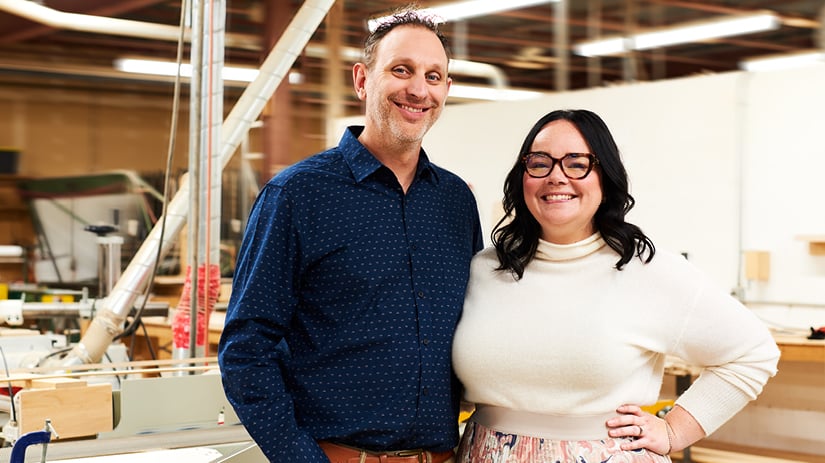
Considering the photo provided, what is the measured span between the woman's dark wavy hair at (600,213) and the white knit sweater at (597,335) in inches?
1.0

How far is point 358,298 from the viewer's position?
1628mm

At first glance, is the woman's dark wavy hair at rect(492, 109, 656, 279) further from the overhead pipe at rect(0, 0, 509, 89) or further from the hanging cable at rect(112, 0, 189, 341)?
the hanging cable at rect(112, 0, 189, 341)

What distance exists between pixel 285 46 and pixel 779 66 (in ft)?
10.5

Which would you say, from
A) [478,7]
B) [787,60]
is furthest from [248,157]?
[787,60]

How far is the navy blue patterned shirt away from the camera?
1569mm

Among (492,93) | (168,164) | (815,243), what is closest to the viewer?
(168,164)

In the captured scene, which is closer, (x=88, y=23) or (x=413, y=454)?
(x=413, y=454)

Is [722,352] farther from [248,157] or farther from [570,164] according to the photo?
[248,157]

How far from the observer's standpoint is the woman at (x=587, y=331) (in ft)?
5.49

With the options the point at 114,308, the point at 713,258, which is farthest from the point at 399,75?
the point at 713,258

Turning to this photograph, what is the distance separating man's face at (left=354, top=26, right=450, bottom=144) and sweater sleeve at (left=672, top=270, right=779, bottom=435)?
577 mm

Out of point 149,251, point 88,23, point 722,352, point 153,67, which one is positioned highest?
point 88,23

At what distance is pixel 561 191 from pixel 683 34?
4.53 meters

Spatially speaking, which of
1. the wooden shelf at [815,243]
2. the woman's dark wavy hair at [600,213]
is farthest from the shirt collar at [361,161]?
the wooden shelf at [815,243]
